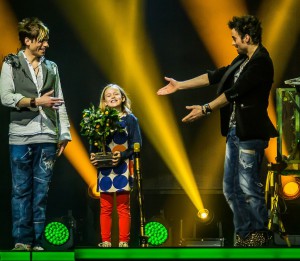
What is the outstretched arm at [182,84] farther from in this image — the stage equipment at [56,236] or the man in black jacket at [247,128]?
the stage equipment at [56,236]

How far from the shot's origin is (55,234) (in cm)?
823

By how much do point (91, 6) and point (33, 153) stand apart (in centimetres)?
312

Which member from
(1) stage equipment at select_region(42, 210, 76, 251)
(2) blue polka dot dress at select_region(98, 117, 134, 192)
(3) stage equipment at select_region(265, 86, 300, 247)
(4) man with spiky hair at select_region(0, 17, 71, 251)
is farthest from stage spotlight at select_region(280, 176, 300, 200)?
(4) man with spiky hair at select_region(0, 17, 71, 251)

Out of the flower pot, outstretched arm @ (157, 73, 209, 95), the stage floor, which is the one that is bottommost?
the stage floor

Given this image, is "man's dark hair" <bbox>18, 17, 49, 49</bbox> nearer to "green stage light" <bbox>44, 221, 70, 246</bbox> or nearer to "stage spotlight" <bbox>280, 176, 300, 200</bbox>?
"green stage light" <bbox>44, 221, 70, 246</bbox>

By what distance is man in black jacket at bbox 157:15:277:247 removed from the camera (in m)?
6.32

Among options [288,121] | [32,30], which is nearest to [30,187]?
[32,30]

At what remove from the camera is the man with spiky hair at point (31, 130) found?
653 cm

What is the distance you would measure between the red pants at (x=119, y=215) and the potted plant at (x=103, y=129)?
0.93 ft

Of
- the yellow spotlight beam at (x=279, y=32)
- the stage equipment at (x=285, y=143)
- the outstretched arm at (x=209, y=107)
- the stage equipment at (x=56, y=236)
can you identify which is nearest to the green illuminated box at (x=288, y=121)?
the stage equipment at (x=285, y=143)

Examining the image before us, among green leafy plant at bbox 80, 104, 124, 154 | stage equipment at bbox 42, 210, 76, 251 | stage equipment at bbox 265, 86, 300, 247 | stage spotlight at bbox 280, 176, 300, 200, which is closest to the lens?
green leafy plant at bbox 80, 104, 124, 154

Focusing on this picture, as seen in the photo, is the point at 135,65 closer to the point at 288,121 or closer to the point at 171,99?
the point at 171,99

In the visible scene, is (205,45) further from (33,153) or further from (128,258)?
(128,258)

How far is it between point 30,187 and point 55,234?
1.69 meters
